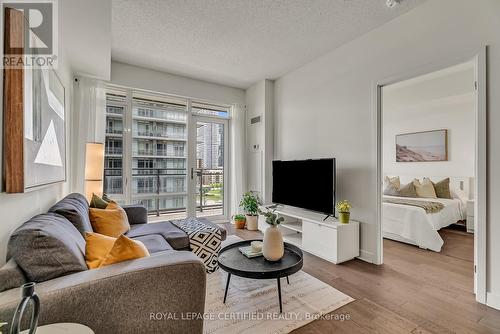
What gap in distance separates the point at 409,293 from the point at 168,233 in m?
2.39

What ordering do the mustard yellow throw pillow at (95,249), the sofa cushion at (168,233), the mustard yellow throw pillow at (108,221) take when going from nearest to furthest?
the mustard yellow throw pillow at (95,249) < the mustard yellow throw pillow at (108,221) < the sofa cushion at (168,233)

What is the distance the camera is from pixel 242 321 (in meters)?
1.79

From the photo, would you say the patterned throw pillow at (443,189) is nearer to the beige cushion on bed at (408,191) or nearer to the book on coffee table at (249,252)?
the beige cushion on bed at (408,191)

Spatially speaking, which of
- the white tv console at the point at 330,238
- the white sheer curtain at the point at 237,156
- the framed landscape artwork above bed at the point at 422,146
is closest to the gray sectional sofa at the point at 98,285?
the white tv console at the point at 330,238

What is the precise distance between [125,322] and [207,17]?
9.16 feet

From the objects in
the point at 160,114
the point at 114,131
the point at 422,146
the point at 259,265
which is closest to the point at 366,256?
the point at 259,265

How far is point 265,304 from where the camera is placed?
1.99 metres

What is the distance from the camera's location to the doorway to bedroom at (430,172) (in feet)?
10.5

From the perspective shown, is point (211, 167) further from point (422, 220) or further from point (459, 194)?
point (459, 194)

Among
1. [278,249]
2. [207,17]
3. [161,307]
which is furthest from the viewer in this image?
[207,17]

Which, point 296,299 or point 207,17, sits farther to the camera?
point 207,17

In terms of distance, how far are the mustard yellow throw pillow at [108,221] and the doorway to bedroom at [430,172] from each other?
2.96 meters

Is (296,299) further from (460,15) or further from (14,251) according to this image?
(460,15)

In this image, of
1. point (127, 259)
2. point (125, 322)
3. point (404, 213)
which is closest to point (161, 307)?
point (125, 322)
